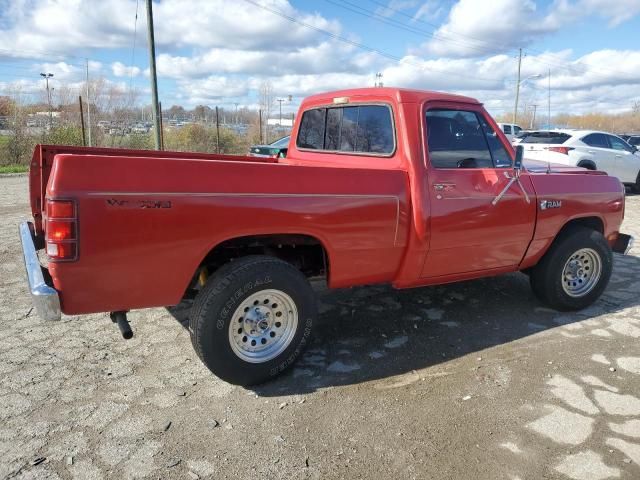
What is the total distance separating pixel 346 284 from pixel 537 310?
2282 mm

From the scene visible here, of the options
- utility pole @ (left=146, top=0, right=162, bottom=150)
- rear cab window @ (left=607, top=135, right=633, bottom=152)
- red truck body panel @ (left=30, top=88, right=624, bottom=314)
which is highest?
utility pole @ (left=146, top=0, right=162, bottom=150)

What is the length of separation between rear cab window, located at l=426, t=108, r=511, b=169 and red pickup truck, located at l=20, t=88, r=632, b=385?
0.01 metres

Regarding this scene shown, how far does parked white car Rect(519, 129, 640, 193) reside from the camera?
11.7 meters

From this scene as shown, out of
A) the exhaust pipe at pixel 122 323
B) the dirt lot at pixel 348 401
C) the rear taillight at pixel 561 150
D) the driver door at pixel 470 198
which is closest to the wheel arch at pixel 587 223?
the driver door at pixel 470 198

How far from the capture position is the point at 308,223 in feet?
10.5

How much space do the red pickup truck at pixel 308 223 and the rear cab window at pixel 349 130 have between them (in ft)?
0.05

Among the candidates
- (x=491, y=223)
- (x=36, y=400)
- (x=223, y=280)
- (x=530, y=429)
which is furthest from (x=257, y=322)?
(x=491, y=223)

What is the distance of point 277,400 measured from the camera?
3.20 meters

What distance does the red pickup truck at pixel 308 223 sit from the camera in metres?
2.67

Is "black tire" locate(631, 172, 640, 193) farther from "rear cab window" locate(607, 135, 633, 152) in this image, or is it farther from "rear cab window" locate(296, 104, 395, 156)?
"rear cab window" locate(296, 104, 395, 156)

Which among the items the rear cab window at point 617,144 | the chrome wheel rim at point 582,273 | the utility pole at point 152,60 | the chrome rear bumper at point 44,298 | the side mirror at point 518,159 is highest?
the utility pole at point 152,60

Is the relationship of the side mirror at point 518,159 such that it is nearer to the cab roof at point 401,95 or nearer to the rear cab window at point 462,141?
the rear cab window at point 462,141

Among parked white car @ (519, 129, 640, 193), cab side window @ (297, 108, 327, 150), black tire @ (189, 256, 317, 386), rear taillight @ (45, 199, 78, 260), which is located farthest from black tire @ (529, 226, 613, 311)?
parked white car @ (519, 129, 640, 193)

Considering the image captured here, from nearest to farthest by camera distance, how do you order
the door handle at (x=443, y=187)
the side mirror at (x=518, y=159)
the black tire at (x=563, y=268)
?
the door handle at (x=443, y=187) < the side mirror at (x=518, y=159) < the black tire at (x=563, y=268)
